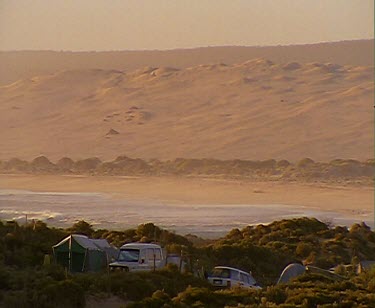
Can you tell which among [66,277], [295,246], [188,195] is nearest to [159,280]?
[66,277]

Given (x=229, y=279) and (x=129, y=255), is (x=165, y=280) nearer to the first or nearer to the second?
(x=229, y=279)

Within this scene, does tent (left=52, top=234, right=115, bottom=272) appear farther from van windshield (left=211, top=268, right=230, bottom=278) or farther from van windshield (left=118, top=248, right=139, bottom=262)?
van windshield (left=211, top=268, right=230, bottom=278)

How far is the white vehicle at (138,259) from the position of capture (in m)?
26.5

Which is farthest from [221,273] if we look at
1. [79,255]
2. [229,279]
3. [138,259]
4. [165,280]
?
[79,255]

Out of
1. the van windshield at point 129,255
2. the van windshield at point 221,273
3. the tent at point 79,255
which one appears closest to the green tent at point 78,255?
the tent at point 79,255

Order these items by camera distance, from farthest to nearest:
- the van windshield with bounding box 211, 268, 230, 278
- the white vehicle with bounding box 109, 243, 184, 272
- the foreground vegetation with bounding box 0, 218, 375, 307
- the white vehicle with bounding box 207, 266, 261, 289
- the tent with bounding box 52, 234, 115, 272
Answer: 1. the tent with bounding box 52, 234, 115, 272
2. the van windshield with bounding box 211, 268, 230, 278
3. the white vehicle with bounding box 109, 243, 184, 272
4. the white vehicle with bounding box 207, 266, 261, 289
5. the foreground vegetation with bounding box 0, 218, 375, 307

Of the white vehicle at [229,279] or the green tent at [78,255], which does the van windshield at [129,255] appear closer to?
the green tent at [78,255]

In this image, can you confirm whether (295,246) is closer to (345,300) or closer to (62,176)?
(62,176)

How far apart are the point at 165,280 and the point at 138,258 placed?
111 inches

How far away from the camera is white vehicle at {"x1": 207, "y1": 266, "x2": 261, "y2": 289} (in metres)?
26.1

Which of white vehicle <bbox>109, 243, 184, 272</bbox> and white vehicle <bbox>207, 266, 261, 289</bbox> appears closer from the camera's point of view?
white vehicle <bbox>207, 266, 261, 289</bbox>

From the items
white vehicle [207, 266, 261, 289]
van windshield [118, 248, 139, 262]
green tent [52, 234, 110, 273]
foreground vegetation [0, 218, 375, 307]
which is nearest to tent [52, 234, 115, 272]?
green tent [52, 234, 110, 273]

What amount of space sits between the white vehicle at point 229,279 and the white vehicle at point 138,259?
134cm

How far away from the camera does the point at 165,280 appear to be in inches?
953
